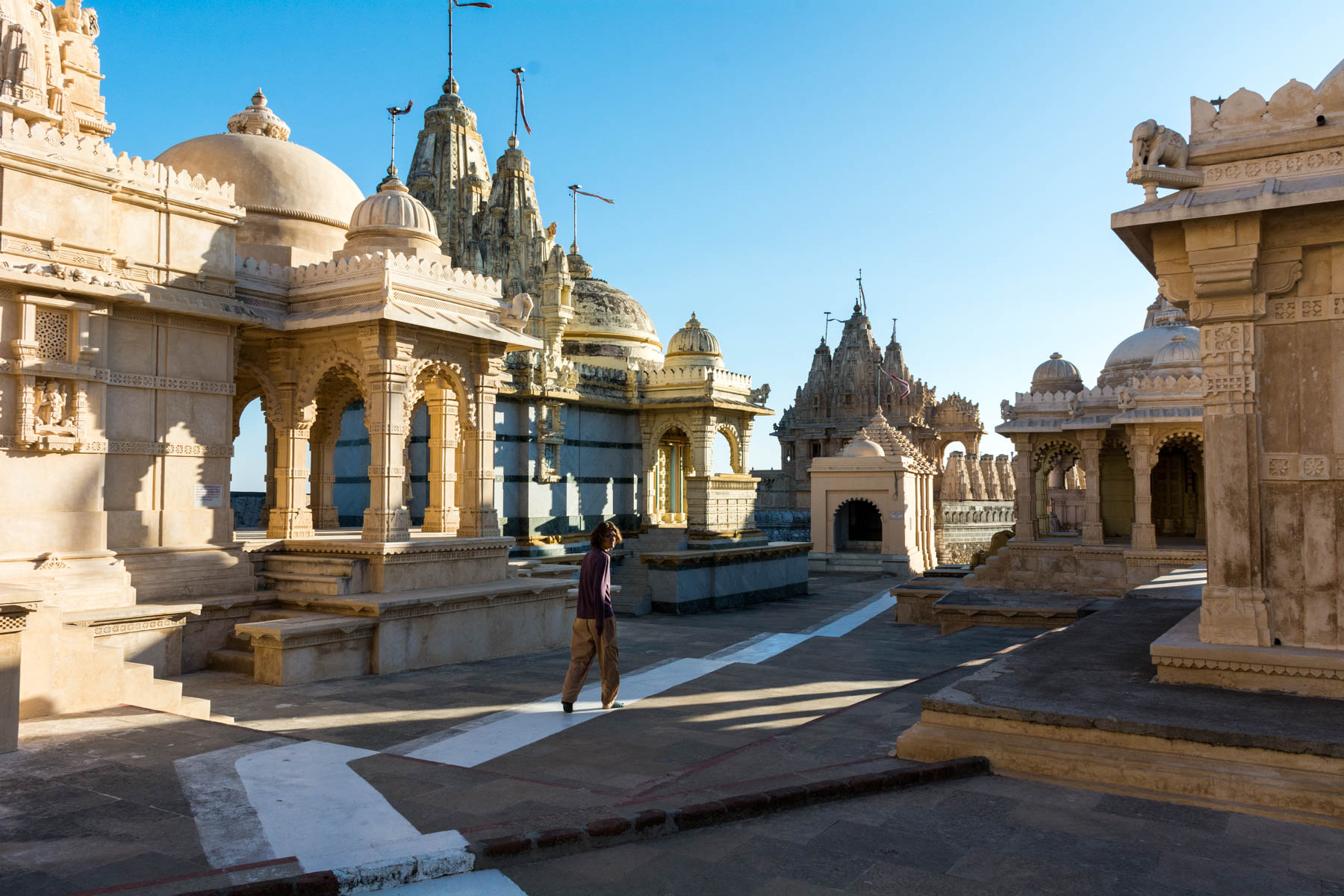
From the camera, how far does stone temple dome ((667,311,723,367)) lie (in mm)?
26422

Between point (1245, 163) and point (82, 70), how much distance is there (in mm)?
14035

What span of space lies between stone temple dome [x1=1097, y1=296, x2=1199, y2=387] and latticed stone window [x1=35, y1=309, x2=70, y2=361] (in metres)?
21.8

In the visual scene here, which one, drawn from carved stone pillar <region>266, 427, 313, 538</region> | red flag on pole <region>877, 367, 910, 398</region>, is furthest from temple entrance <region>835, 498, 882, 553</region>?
carved stone pillar <region>266, 427, 313, 538</region>

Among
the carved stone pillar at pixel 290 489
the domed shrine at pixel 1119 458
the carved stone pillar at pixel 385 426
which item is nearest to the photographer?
the carved stone pillar at pixel 385 426

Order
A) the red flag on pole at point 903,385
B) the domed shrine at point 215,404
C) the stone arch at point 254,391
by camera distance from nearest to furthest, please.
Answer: the domed shrine at point 215,404 < the stone arch at point 254,391 < the red flag on pole at point 903,385

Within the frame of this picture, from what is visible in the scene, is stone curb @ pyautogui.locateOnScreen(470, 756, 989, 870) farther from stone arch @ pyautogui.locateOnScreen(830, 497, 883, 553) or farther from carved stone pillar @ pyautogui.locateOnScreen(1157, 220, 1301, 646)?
stone arch @ pyautogui.locateOnScreen(830, 497, 883, 553)

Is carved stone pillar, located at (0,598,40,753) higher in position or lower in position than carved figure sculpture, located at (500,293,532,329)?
lower

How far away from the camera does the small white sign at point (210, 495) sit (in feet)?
39.2

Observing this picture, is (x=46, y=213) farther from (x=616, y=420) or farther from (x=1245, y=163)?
(x=616, y=420)

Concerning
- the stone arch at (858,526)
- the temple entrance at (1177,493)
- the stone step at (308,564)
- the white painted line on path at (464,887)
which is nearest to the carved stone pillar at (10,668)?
the white painted line on path at (464,887)

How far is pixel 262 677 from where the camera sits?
10406 mm

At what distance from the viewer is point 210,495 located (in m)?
12.1

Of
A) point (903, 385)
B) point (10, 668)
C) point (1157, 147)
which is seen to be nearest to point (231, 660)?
point (10, 668)

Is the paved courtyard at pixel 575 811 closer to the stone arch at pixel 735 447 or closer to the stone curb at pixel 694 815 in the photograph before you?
the stone curb at pixel 694 815
